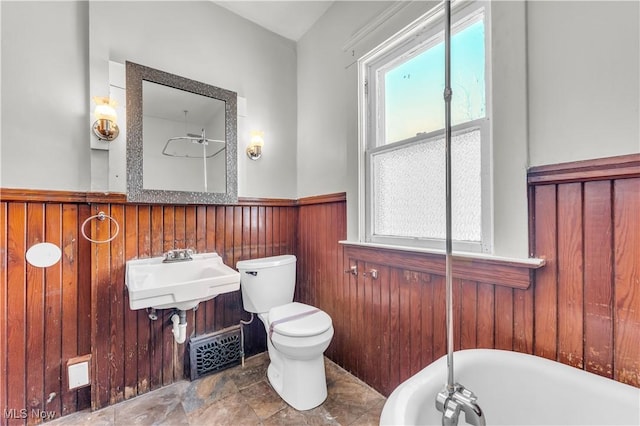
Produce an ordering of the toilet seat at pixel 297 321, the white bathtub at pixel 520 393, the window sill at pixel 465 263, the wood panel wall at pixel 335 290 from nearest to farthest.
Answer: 1. the white bathtub at pixel 520 393
2. the wood panel wall at pixel 335 290
3. the window sill at pixel 465 263
4. the toilet seat at pixel 297 321

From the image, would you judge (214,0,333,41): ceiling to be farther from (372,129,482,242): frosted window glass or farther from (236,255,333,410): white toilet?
(236,255,333,410): white toilet

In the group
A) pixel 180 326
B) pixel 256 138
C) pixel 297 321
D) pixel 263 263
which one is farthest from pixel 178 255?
pixel 256 138

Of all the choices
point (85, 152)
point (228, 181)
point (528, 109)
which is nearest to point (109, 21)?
point (85, 152)

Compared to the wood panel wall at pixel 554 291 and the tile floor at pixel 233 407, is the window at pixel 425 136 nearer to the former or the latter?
the wood panel wall at pixel 554 291

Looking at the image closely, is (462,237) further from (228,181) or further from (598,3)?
(228,181)

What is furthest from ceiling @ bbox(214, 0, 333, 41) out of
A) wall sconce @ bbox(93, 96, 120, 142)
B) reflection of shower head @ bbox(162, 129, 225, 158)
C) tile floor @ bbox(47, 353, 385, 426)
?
tile floor @ bbox(47, 353, 385, 426)

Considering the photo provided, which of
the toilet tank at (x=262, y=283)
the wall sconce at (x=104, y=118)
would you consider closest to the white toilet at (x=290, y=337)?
the toilet tank at (x=262, y=283)

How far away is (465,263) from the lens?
3.97 feet

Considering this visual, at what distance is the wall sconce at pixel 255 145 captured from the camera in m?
2.08

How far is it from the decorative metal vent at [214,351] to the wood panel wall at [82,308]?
6 centimetres

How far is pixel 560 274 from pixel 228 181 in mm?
1857

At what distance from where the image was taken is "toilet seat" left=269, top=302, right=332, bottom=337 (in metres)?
1.49

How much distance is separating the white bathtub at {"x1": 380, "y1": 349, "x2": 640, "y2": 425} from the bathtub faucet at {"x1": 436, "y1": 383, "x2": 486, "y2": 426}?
Answer: 44 millimetres

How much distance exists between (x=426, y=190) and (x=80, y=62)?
205 centimetres
